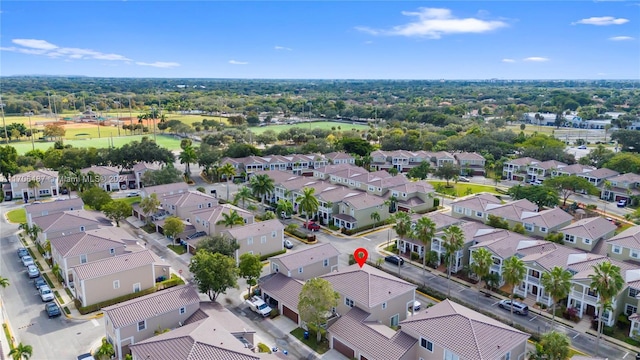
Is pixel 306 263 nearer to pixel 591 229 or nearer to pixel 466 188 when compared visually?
pixel 591 229

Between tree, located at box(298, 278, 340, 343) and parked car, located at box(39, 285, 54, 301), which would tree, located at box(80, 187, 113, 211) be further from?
tree, located at box(298, 278, 340, 343)

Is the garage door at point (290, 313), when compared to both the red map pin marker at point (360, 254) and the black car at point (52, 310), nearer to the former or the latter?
the red map pin marker at point (360, 254)

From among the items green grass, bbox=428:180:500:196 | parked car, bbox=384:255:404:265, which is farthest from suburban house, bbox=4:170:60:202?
green grass, bbox=428:180:500:196

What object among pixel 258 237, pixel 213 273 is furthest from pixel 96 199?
pixel 213 273

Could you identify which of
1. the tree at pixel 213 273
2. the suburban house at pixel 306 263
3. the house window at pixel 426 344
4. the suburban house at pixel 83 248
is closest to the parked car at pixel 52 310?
the suburban house at pixel 83 248

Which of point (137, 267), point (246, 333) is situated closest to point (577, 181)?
point (246, 333)
